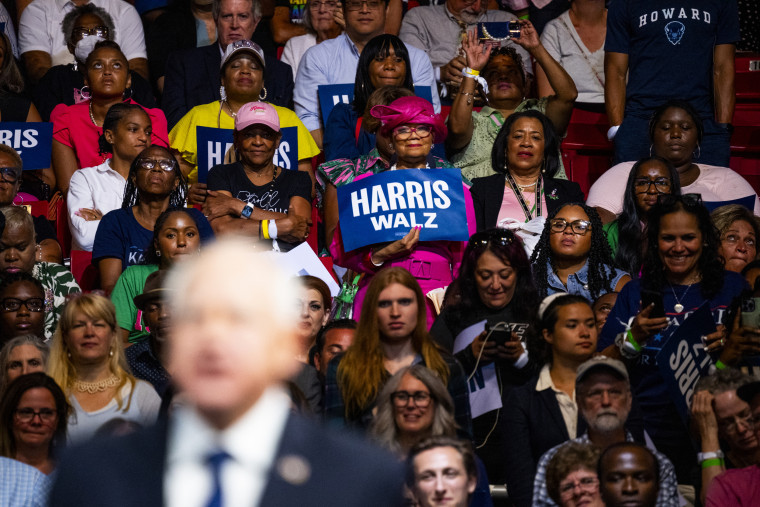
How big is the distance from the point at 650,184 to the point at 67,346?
333 centimetres

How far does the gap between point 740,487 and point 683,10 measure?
13.7 feet

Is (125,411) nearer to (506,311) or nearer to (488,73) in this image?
(506,311)

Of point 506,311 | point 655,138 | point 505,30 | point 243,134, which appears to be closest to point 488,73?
point 505,30

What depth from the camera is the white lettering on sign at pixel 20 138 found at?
7352mm

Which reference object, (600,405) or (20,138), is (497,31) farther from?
(600,405)

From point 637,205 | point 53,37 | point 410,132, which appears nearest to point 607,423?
point 637,205

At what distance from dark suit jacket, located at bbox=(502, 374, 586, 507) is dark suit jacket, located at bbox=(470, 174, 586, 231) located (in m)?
1.81

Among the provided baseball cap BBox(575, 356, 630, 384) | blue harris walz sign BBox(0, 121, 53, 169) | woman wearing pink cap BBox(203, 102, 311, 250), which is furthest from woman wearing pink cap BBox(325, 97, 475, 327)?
blue harris walz sign BBox(0, 121, 53, 169)

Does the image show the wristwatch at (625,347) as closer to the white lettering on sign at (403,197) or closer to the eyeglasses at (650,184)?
the white lettering on sign at (403,197)

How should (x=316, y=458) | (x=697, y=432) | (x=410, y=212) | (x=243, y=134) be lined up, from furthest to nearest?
(x=243, y=134), (x=410, y=212), (x=697, y=432), (x=316, y=458)

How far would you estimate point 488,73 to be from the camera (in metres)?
7.92

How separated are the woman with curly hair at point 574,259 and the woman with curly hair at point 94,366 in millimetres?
2182

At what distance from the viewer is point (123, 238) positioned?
21.1ft

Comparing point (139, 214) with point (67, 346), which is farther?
point (139, 214)
